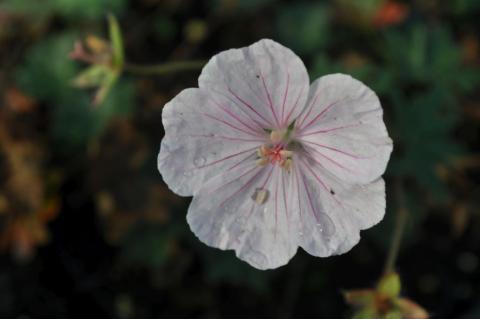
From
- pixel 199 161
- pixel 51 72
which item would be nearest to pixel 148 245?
pixel 51 72

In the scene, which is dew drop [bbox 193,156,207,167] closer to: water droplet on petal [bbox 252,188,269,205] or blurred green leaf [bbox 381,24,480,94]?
water droplet on petal [bbox 252,188,269,205]

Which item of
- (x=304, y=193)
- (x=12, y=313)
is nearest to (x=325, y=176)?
(x=304, y=193)

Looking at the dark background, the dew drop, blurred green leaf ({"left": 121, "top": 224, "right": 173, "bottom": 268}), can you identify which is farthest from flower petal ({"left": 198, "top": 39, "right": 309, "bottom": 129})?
blurred green leaf ({"left": 121, "top": 224, "right": 173, "bottom": 268})

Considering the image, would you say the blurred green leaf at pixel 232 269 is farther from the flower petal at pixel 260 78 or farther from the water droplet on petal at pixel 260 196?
the flower petal at pixel 260 78

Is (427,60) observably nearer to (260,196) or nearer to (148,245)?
(260,196)

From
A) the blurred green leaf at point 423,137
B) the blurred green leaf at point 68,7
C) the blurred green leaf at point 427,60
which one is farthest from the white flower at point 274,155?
the blurred green leaf at point 68,7

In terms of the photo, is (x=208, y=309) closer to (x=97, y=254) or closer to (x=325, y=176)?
(x=97, y=254)
